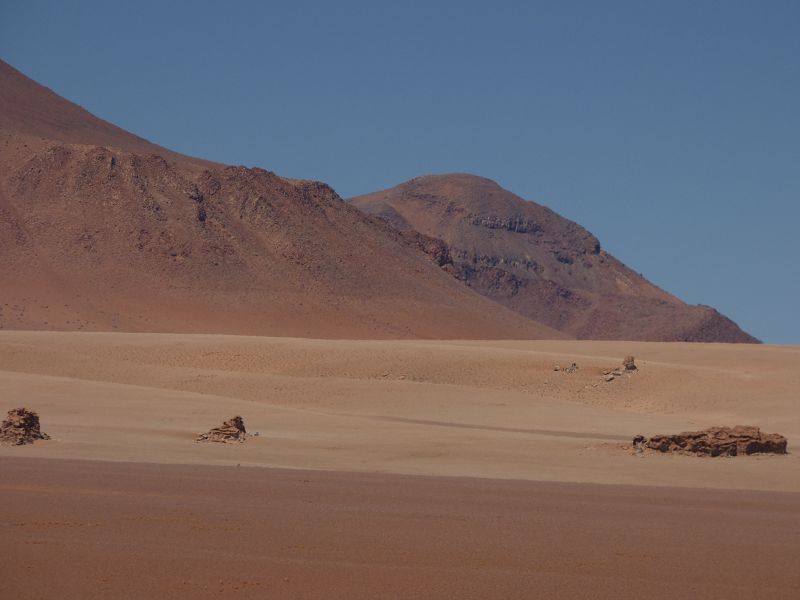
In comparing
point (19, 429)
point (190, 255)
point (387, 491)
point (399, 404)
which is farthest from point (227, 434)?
point (190, 255)

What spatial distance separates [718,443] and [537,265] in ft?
491

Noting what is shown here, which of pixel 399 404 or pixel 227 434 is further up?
pixel 399 404

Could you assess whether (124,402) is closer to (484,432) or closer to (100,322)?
(484,432)

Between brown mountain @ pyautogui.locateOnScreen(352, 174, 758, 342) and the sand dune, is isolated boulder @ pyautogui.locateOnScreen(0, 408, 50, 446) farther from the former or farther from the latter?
brown mountain @ pyautogui.locateOnScreen(352, 174, 758, 342)

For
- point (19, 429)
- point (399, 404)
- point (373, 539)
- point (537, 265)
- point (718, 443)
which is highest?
point (537, 265)

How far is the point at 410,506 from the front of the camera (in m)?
12.6

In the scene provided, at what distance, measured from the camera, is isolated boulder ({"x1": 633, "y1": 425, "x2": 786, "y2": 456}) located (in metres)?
20.0

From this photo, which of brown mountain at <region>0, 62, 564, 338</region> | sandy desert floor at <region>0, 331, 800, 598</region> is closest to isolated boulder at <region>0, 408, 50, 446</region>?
sandy desert floor at <region>0, 331, 800, 598</region>

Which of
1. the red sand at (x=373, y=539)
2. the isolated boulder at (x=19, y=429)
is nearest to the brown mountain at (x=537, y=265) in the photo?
the isolated boulder at (x=19, y=429)

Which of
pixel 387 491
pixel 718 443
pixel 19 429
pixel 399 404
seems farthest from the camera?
pixel 399 404

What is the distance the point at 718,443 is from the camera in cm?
2000

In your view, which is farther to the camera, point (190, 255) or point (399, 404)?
point (190, 255)

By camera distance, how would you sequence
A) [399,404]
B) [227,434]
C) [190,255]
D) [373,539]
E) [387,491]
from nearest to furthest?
1. [373,539]
2. [387,491]
3. [227,434]
4. [399,404]
5. [190,255]

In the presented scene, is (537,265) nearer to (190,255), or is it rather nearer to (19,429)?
(190,255)
